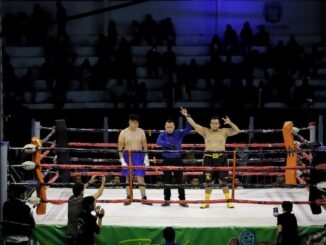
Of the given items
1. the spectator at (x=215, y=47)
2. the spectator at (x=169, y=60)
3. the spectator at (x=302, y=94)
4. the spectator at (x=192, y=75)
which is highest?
the spectator at (x=215, y=47)

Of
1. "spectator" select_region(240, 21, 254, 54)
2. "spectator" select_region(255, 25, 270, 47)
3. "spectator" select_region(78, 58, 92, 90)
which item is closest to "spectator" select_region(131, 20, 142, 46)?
"spectator" select_region(78, 58, 92, 90)

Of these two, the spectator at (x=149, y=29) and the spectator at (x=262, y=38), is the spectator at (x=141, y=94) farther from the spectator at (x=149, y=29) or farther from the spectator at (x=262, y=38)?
the spectator at (x=262, y=38)

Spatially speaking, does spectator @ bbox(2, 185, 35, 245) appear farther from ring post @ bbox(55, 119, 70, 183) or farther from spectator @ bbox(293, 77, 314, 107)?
spectator @ bbox(293, 77, 314, 107)

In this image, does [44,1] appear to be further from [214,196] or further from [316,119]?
[214,196]

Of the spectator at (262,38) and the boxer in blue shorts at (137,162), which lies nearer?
the boxer in blue shorts at (137,162)

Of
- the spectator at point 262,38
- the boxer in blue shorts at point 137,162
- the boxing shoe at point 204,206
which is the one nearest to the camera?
the boxing shoe at point 204,206

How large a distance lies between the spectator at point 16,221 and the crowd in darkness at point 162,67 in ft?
20.7

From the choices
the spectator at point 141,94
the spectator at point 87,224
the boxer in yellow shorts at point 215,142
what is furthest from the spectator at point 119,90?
the spectator at point 87,224

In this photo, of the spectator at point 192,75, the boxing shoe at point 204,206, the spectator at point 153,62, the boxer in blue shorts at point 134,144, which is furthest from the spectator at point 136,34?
the boxing shoe at point 204,206

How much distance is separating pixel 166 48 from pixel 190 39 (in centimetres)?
79

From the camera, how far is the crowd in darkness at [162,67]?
39.5 ft

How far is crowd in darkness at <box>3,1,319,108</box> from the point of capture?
12031 mm

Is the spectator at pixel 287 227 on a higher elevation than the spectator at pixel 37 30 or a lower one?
lower

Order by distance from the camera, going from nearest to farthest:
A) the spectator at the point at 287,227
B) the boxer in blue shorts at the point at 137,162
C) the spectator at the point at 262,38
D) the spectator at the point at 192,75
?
the spectator at the point at 287,227 < the boxer in blue shorts at the point at 137,162 < the spectator at the point at 192,75 < the spectator at the point at 262,38
